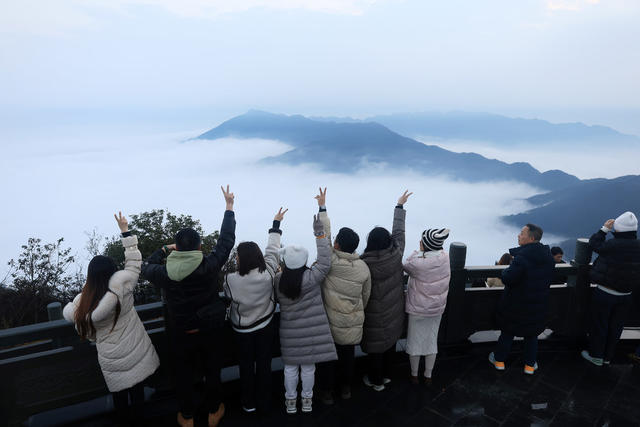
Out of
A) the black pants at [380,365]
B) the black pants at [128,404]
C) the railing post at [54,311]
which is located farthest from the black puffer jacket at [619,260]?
the railing post at [54,311]

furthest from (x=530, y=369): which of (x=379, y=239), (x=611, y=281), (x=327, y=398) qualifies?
(x=379, y=239)

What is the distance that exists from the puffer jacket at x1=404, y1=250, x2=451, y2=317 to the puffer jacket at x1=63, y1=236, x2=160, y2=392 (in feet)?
6.71

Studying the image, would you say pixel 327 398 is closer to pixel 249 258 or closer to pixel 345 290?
pixel 345 290

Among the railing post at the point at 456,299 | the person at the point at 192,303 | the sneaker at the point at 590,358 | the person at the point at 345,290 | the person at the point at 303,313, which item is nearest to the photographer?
the person at the point at 192,303

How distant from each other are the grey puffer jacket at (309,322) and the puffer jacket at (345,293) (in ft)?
0.26

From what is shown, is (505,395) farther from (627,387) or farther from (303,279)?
(303,279)

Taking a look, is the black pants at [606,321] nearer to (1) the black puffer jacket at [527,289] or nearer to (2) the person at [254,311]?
(1) the black puffer jacket at [527,289]

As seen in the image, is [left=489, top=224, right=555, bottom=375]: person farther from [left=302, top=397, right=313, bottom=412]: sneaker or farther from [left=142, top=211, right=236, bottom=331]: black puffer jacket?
[left=142, top=211, right=236, bottom=331]: black puffer jacket

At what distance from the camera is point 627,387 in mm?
3707

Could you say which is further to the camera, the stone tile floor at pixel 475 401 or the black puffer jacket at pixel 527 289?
the black puffer jacket at pixel 527 289

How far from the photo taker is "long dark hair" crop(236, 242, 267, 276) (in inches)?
115

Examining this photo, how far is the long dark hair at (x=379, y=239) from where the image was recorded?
323 centimetres

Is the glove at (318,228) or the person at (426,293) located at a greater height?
the glove at (318,228)

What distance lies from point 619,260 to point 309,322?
9.16 feet
